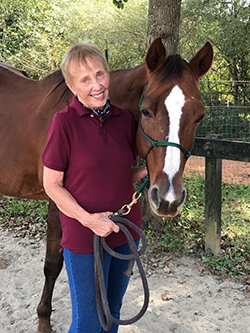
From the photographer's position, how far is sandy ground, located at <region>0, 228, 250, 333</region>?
8.71 ft

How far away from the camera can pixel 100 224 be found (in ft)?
4.84

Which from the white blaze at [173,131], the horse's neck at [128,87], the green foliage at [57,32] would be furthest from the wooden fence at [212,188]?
the green foliage at [57,32]

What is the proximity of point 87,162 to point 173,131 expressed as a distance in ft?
1.45

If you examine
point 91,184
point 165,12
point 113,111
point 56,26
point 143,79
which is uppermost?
point 56,26

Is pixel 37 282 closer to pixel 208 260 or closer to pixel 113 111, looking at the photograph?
pixel 208 260

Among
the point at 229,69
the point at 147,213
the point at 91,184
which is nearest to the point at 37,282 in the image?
the point at 147,213

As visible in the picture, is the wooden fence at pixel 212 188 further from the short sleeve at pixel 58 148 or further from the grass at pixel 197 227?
the short sleeve at pixel 58 148

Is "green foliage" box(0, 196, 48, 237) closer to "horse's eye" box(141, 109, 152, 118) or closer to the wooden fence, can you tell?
the wooden fence

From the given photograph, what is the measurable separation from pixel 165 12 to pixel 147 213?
2.31 metres

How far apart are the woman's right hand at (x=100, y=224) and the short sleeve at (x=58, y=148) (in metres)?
0.26

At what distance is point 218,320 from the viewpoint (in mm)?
2686

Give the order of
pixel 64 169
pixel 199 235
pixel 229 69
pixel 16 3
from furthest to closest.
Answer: pixel 16 3 < pixel 229 69 < pixel 199 235 < pixel 64 169

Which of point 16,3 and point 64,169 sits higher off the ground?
point 16,3

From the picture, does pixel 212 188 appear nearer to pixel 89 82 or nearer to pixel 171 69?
pixel 171 69
